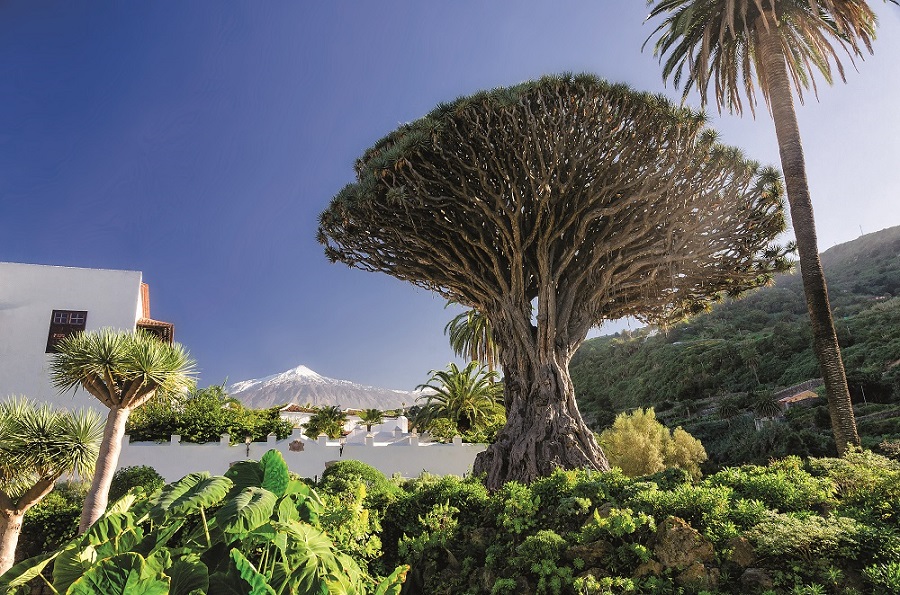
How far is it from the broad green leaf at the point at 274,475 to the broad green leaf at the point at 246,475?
0.05 meters

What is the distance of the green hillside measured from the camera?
2733 centimetres

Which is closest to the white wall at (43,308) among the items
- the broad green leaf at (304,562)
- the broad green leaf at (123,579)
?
the broad green leaf at (123,579)

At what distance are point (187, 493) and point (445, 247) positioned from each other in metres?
11.1

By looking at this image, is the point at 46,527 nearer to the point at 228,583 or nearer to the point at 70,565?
the point at 70,565

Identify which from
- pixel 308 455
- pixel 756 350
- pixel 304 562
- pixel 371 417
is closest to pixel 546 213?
pixel 304 562

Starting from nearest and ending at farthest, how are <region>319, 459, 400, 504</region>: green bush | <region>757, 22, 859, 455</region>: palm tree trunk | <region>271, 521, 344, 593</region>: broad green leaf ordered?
1. <region>271, 521, 344, 593</region>: broad green leaf
2. <region>319, 459, 400, 504</region>: green bush
3. <region>757, 22, 859, 455</region>: palm tree trunk

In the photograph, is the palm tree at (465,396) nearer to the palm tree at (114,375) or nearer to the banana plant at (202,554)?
the palm tree at (114,375)

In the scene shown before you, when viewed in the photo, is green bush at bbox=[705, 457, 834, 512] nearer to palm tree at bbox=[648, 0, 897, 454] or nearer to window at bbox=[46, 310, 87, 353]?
palm tree at bbox=[648, 0, 897, 454]

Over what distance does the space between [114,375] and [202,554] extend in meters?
9.19

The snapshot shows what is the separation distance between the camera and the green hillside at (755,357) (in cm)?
2733

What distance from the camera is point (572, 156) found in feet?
43.8

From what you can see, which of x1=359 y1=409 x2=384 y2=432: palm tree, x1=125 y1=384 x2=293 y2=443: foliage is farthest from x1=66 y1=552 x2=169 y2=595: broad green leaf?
x1=359 y1=409 x2=384 y2=432: palm tree

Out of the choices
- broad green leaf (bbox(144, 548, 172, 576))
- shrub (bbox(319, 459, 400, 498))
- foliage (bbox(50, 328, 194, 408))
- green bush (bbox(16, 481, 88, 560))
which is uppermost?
foliage (bbox(50, 328, 194, 408))

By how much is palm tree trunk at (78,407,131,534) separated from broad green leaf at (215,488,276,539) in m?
8.53
